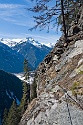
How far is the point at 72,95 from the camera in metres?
14.6

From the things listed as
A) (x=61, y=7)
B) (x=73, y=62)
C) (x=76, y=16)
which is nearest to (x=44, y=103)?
(x=73, y=62)

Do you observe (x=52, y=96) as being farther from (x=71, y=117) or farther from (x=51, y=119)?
(x=71, y=117)

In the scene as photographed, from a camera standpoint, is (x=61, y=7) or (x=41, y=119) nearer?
(x=41, y=119)

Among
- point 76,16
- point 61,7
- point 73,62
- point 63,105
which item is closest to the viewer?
point 63,105

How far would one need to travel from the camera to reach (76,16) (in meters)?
33.9

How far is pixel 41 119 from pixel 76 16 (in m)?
21.2

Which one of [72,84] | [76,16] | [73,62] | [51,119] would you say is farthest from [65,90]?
[76,16]

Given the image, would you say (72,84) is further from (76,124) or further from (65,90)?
(76,124)

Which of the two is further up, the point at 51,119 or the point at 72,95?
the point at 72,95

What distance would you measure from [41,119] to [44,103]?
1140 mm

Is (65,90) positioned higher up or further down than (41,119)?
higher up

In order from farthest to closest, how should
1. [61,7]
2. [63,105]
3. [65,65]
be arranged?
1. [61,7]
2. [65,65]
3. [63,105]

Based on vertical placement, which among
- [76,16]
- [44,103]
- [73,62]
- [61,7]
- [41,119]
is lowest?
[41,119]

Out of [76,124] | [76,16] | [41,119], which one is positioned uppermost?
[76,16]
